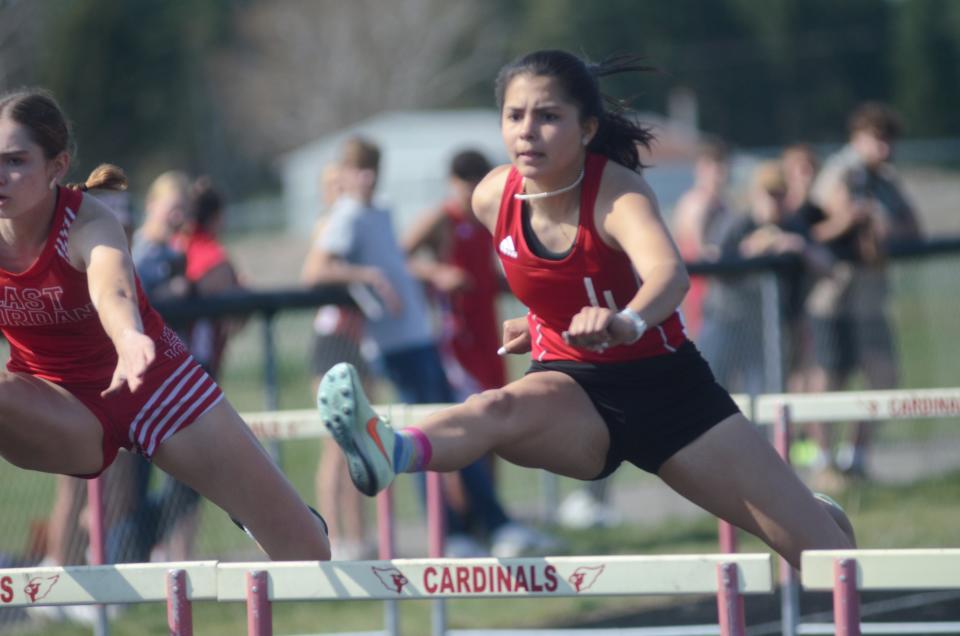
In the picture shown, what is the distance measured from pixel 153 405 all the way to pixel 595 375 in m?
1.28

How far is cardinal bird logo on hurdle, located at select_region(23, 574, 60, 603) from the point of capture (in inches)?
149

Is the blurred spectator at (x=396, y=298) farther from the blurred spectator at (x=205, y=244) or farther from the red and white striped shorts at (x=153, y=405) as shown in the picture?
the red and white striped shorts at (x=153, y=405)

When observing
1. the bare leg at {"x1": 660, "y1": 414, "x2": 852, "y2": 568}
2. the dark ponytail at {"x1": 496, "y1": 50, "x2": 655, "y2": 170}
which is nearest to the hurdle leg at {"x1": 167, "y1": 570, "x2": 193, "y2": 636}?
the bare leg at {"x1": 660, "y1": 414, "x2": 852, "y2": 568}

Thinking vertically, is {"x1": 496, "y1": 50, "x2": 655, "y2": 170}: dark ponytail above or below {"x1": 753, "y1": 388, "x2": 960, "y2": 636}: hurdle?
above

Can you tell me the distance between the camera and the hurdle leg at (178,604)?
3.58m

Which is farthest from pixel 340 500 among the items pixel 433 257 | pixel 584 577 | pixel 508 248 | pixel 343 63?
pixel 343 63

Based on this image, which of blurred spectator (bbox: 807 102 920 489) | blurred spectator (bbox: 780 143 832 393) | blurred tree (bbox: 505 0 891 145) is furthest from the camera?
blurred tree (bbox: 505 0 891 145)

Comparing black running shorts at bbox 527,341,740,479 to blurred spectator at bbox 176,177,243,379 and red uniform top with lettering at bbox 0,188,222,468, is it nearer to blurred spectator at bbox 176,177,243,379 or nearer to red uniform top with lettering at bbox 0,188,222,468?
red uniform top with lettering at bbox 0,188,222,468

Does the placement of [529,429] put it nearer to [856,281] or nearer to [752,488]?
[752,488]

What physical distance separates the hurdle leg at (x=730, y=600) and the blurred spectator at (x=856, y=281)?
20.2 feet

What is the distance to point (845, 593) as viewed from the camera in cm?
338

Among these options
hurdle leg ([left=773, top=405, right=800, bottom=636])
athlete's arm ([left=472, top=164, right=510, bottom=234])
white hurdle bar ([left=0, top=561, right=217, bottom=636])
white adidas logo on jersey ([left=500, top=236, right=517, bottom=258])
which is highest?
athlete's arm ([left=472, top=164, right=510, bottom=234])

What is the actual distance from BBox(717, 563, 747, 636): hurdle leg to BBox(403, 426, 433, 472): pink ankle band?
2.90 feet

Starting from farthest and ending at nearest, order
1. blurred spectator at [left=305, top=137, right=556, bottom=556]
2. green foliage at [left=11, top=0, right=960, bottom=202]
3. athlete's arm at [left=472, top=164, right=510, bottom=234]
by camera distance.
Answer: green foliage at [left=11, top=0, right=960, bottom=202]
blurred spectator at [left=305, top=137, right=556, bottom=556]
athlete's arm at [left=472, top=164, right=510, bottom=234]
